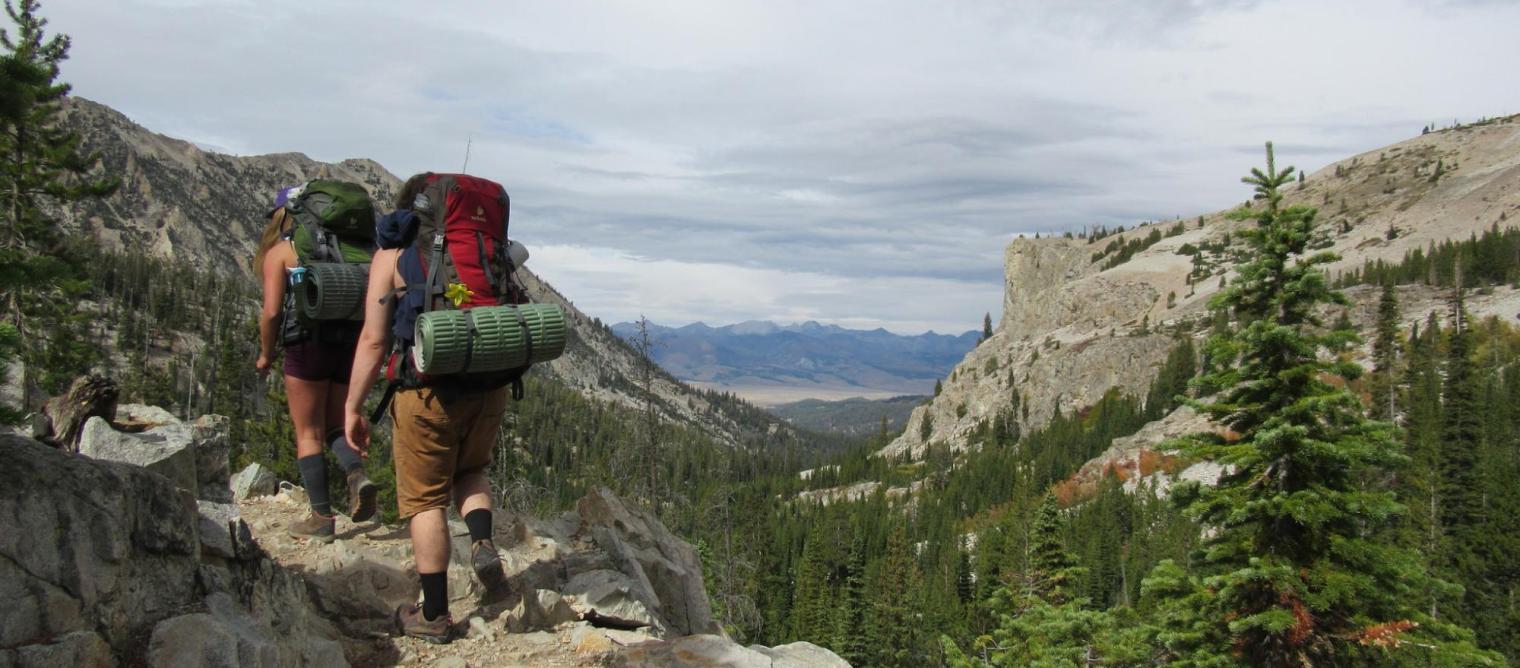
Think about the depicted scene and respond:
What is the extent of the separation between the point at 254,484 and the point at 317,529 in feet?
9.57

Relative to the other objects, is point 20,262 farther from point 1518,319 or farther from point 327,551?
point 1518,319

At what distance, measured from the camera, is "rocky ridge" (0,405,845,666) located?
388 cm

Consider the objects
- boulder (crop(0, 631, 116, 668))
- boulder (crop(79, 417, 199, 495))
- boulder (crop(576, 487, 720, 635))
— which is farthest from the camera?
boulder (crop(576, 487, 720, 635))

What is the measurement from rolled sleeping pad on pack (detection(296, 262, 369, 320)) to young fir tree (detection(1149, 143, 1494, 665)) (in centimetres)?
1235

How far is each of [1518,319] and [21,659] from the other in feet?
500

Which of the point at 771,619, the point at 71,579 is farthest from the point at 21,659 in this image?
the point at 771,619

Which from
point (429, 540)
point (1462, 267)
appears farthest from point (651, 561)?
point (1462, 267)

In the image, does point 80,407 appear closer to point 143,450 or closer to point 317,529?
point 143,450

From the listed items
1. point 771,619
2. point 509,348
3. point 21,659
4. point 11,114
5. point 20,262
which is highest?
point 11,114

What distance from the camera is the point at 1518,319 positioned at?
362 ft

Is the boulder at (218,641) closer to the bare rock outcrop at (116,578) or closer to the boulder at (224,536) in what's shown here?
the bare rock outcrop at (116,578)

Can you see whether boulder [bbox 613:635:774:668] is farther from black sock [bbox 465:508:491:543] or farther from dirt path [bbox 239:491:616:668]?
black sock [bbox 465:508:491:543]

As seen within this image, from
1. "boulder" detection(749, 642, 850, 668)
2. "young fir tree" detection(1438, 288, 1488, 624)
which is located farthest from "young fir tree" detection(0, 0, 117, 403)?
"young fir tree" detection(1438, 288, 1488, 624)

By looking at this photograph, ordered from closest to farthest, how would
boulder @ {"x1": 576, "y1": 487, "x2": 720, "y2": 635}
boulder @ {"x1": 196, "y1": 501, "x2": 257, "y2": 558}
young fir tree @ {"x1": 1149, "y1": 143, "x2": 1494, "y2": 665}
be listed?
boulder @ {"x1": 196, "y1": 501, "x2": 257, "y2": 558} < boulder @ {"x1": 576, "y1": 487, "x2": 720, "y2": 635} < young fir tree @ {"x1": 1149, "y1": 143, "x2": 1494, "y2": 665}
